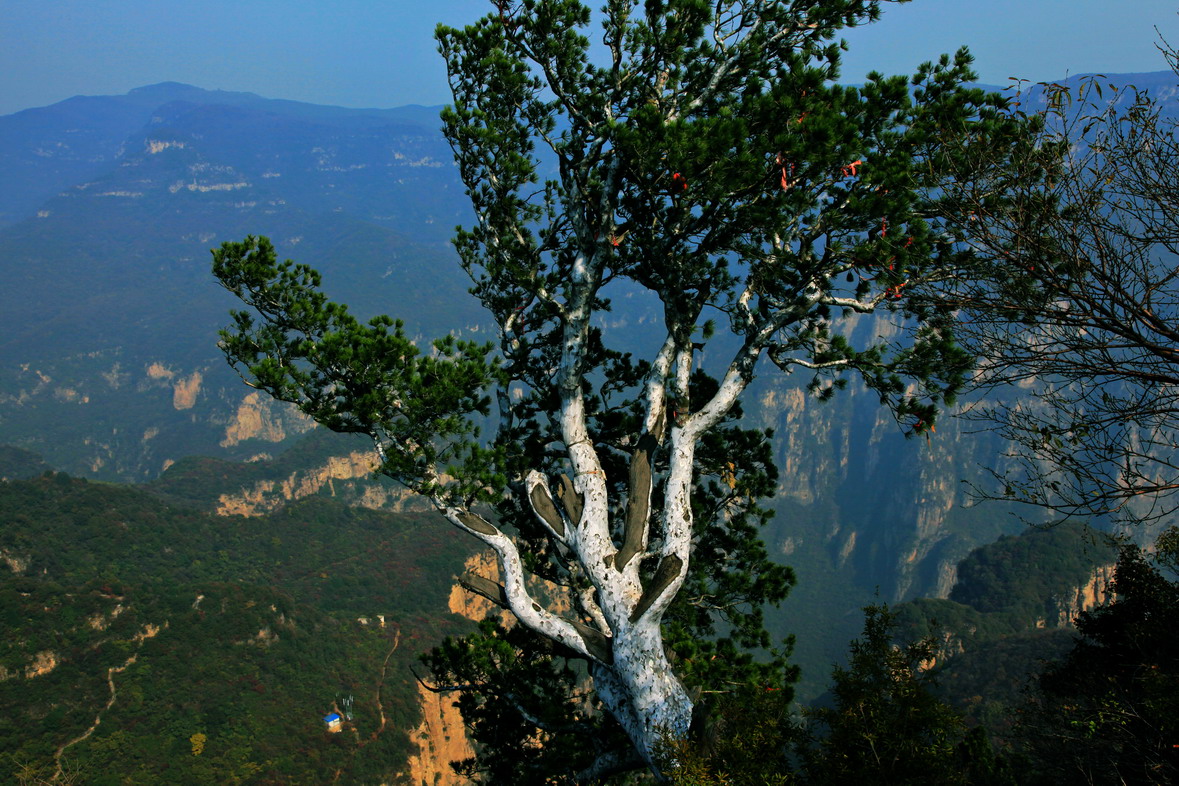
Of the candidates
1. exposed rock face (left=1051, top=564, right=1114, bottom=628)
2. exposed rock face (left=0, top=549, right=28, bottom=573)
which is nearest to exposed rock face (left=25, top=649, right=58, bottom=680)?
exposed rock face (left=0, top=549, right=28, bottom=573)

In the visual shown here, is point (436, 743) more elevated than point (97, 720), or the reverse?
point (97, 720)

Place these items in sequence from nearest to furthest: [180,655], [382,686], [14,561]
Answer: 1. [180,655]
2. [382,686]
3. [14,561]

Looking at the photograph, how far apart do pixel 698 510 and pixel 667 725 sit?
3476mm

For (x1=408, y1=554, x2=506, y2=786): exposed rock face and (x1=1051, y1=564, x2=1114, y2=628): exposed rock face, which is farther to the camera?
(x1=1051, y1=564, x2=1114, y2=628): exposed rock face

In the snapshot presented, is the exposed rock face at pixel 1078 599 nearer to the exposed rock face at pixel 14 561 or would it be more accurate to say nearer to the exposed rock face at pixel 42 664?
the exposed rock face at pixel 42 664

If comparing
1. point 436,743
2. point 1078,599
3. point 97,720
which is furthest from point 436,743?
point 1078,599

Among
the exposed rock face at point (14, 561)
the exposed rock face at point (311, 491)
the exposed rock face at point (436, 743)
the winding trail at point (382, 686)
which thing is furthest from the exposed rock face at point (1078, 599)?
the exposed rock face at point (14, 561)

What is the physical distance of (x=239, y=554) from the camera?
99.9 m

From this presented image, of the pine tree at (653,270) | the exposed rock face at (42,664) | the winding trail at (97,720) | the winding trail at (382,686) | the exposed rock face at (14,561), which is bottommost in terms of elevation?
the winding trail at (382,686)

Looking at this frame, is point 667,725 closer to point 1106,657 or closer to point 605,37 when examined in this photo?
point 605,37

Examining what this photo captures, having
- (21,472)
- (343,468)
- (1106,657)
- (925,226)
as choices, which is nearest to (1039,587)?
(1106,657)

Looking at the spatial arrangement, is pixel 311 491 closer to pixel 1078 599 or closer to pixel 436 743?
pixel 436 743

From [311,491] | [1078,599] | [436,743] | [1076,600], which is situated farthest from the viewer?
[311,491]

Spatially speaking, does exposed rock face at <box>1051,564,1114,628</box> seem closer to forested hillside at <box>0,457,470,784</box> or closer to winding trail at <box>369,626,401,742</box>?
forested hillside at <box>0,457,470,784</box>
